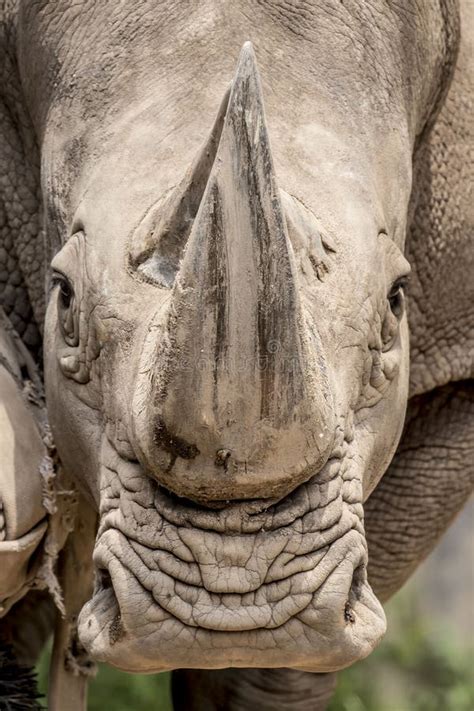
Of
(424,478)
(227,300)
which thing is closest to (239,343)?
(227,300)

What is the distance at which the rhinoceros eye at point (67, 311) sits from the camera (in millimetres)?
3121

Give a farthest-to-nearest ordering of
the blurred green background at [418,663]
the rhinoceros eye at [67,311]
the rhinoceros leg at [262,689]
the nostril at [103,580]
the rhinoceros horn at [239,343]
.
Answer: the blurred green background at [418,663]
the rhinoceros leg at [262,689]
the rhinoceros eye at [67,311]
the nostril at [103,580]
the rhinoceros horn at [239,343]

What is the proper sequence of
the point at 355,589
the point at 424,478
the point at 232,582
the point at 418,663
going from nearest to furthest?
the point at 232,582 → the point at 355,589 → the point at 424,478 → the point at 418,663

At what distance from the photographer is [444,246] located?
3.95 metres

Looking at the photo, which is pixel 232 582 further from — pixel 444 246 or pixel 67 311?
pixel 444 246

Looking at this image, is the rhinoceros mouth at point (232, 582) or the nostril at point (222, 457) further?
the rhinoceros mouth at point (232, 582)

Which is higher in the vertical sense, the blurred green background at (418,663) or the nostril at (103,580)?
the nostril at (103,580)

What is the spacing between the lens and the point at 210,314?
262 cm

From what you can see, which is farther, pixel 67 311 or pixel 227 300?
pixel 67 311

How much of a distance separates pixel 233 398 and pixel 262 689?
2042 millimetres

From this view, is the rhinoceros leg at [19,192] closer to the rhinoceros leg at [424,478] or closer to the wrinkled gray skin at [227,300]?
the wrinkled gray skin at [227,300]

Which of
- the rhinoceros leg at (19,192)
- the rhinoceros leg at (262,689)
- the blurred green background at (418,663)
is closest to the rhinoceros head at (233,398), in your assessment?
the rhinoceros leg at (19,192)

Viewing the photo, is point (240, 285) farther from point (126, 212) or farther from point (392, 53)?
point (392, 53)

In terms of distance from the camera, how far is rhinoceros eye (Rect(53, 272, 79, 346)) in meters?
3.12
